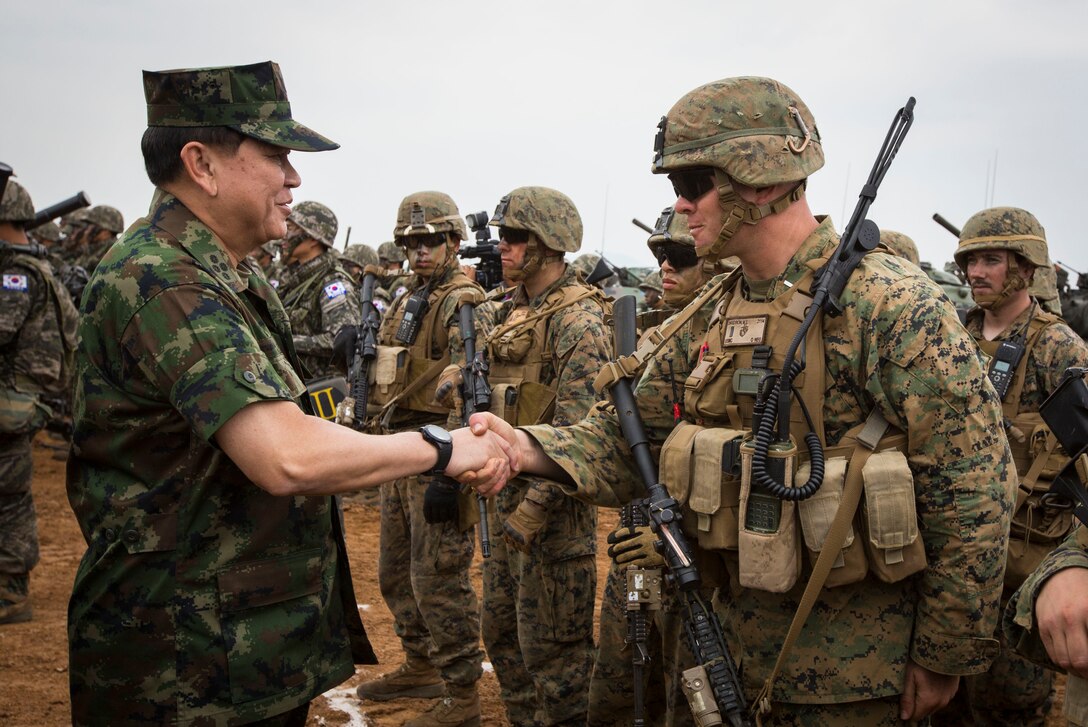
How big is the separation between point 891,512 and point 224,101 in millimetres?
2344

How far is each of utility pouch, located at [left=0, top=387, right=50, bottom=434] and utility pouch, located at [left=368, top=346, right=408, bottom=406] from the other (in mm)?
2622

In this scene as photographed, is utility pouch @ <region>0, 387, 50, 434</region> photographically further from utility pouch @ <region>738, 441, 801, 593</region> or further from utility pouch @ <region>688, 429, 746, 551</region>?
utility pouch @ <region>738, 441, 801, 593</region>

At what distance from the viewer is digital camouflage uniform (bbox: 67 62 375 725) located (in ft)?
8.97

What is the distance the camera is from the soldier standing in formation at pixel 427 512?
608 centimetres

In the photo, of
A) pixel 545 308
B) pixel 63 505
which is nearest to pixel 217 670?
pixel 545 308

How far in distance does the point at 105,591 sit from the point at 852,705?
230 cm

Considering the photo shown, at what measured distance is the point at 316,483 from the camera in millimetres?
2783

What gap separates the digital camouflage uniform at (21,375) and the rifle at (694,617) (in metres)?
5.59

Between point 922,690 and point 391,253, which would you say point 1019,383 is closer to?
point 922,690

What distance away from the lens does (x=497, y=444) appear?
3.59 meters

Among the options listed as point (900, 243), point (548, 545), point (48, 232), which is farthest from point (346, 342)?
point (48, 232)

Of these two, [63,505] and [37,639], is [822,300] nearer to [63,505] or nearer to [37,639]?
[37,639]

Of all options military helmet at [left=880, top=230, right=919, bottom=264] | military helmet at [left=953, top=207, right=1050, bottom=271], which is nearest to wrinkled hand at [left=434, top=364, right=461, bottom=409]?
military helmet at [left=953, top=207, right=1050, bottom=271]

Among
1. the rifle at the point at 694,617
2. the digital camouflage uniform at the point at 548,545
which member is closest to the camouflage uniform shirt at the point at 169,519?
the rifle at the point at 694,617
